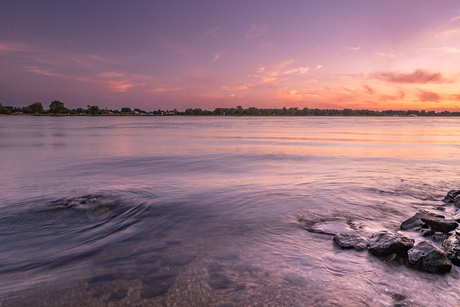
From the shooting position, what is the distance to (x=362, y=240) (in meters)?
4.26

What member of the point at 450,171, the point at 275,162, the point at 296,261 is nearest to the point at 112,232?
the point at 296,261

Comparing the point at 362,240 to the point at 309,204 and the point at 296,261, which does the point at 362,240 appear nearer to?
the point at 296,261

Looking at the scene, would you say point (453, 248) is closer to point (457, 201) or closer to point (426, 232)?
point (426, 232)

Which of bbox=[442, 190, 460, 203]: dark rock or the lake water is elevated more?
bbox=[442, 190, 460, 203]: dark rock

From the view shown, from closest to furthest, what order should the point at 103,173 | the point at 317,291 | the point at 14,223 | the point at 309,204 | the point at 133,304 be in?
1. the point at 133,304
2. the point at 317,291
3. the point at 14,223
4. the point at 309,204
5. the point at 103,173

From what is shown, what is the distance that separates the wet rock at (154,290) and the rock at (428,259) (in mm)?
3478

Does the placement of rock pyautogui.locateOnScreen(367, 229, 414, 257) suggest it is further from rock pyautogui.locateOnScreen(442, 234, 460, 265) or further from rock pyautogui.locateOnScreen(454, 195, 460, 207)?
rock pyautogui.locateOnScreen(454, 195, 460, 207)

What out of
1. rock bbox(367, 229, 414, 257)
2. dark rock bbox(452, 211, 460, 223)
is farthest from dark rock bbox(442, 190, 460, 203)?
rock bbox(367, 229, 414, 257)

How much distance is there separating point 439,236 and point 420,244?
1137mm

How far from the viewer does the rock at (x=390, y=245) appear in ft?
12.7

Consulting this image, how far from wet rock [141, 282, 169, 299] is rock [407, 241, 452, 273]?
348cm

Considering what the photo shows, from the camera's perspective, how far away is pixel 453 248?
3.82 meters

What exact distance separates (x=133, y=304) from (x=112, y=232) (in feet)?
7.84

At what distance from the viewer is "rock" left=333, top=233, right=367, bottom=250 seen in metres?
4.14
